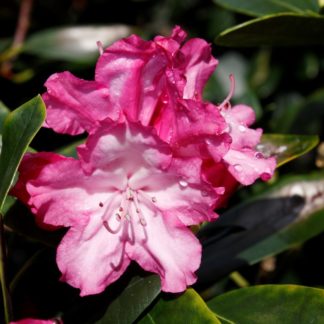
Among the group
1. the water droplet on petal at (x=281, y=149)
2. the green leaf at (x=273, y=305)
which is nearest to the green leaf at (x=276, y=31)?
the water droplet on petal at (x=281, y=149)

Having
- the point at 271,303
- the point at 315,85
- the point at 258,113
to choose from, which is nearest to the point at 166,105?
the point at 271,303

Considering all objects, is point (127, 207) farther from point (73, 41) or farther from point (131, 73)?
point (73, 41)

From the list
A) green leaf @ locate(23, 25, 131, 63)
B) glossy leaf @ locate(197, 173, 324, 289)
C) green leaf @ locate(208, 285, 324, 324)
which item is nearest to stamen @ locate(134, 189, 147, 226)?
green leaf @ locate(208, 285, 324, 324)

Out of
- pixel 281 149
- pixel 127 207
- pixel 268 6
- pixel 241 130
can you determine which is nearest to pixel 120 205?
pixel 127 207

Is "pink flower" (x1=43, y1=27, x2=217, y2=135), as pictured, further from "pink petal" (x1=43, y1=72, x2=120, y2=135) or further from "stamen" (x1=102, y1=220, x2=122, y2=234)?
"stamen" (x1=102, y1=220, x2=122, y2=234)

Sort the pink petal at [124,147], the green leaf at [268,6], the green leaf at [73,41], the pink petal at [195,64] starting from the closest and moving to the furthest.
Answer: the pink petal at [124,147] → the pink petal at [195,64] → the green leaf at [268,6] → the green leaf at [73,41]

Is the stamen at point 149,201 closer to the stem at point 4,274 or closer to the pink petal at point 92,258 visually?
the pink petal at point 92,258

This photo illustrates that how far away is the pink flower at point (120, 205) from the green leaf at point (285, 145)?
32 centimetres

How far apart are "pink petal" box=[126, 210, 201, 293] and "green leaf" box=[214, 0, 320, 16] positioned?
0.55 m

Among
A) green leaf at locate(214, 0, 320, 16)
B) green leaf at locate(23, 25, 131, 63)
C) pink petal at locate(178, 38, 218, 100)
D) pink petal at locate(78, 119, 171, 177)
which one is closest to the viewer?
pink petal at locate(78, 119, 171, 177)

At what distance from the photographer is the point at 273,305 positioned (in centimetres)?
102

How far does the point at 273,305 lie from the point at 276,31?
1.57ft

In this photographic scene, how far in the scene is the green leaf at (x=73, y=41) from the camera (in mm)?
1948

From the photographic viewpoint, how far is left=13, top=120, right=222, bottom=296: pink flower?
36.5 inches
